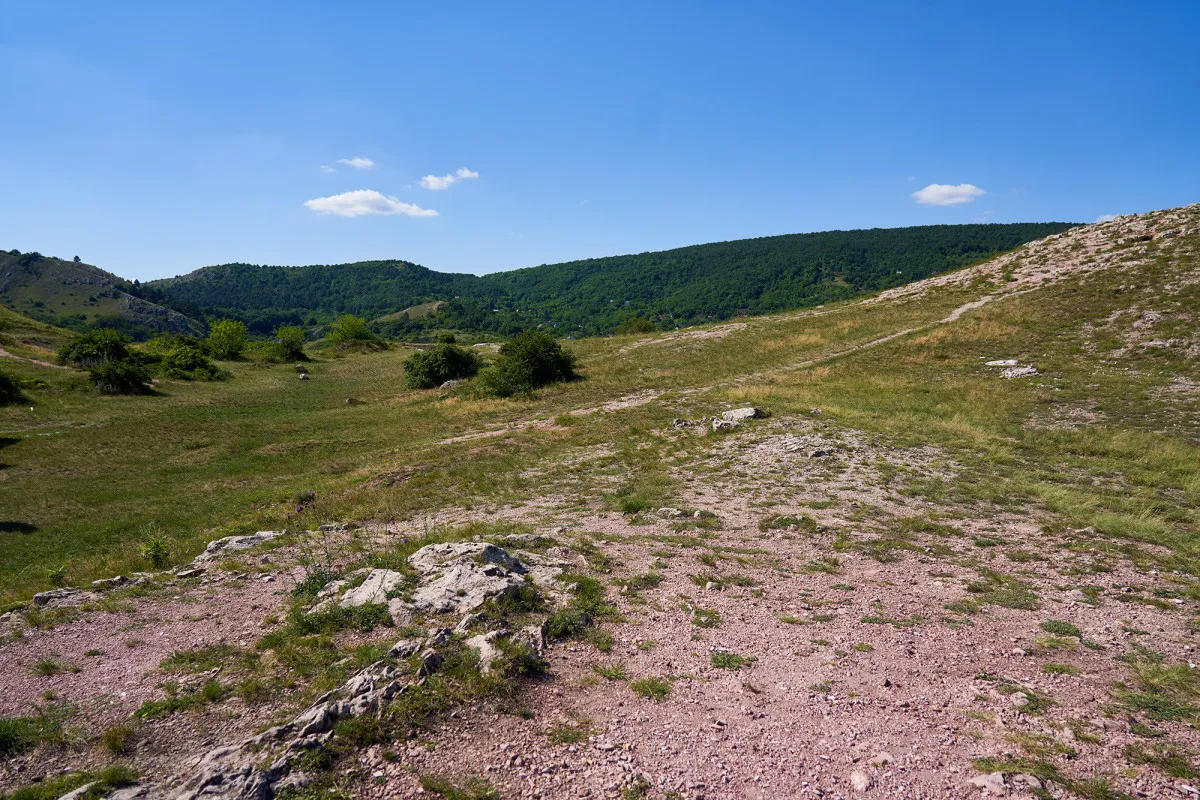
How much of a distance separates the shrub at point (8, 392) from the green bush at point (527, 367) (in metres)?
29.8

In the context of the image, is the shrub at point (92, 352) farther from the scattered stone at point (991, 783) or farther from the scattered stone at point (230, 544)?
the scattered stone at point (991, 783)

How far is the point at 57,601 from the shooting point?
9.77 m

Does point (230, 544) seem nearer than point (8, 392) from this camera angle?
Yes

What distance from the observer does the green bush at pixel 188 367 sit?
5040 cm

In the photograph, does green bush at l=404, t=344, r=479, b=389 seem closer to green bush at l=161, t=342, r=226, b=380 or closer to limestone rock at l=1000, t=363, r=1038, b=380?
green bush at l=161, t=342, r=226, b=380

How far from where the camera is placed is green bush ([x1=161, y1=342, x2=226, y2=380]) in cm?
5040

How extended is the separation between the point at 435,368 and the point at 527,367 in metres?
12.6

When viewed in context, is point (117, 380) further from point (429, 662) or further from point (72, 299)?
point (72, 299)

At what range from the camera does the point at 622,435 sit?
24.6 metres

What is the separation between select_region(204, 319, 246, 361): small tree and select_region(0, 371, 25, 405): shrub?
34383 millimetres

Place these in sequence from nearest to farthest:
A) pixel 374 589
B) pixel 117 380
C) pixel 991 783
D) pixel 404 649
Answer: pixel 991 783 → pixel 404 649 → pixel 374 589 → pixel 117 380

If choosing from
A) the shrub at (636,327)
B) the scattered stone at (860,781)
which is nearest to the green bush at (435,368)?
the shrub at (636,327)

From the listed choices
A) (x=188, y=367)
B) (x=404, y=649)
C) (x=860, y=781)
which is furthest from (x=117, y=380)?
(x=860, y=781)

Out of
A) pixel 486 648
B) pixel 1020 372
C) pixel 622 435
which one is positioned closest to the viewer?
pixel 486 648
